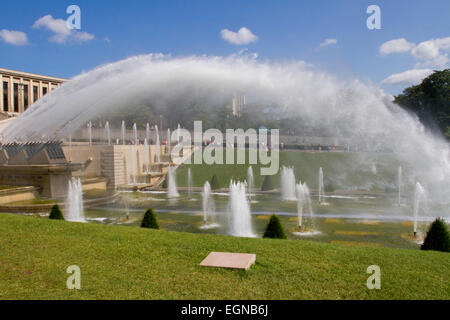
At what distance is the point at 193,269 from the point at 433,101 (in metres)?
48.9

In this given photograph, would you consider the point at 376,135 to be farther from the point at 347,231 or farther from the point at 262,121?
the point at 262,121

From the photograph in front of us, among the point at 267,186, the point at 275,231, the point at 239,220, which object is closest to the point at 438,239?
the point at 275,231

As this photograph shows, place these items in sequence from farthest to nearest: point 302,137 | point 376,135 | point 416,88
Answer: point 302,137, point 416,88, point 376,135

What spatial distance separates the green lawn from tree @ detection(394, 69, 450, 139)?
1633 inches

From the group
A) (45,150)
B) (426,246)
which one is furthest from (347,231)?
(45,150)

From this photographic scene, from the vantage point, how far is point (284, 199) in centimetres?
2433

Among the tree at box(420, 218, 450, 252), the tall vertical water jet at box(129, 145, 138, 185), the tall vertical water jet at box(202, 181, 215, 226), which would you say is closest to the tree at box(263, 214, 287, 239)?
the tree at box(420, 218, 450, 252)

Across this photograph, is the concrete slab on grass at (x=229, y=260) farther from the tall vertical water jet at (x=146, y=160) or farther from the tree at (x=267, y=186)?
the tall vertical water jet at (x=146, y=160)

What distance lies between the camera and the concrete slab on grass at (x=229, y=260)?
719 cm

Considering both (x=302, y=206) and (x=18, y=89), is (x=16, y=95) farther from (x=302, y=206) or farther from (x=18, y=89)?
(x=302, y=206)

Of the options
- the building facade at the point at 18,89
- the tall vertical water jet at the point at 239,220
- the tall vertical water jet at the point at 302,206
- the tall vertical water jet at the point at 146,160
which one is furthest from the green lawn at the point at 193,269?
the building facade at the point at 18,89

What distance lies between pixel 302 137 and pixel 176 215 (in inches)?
1656

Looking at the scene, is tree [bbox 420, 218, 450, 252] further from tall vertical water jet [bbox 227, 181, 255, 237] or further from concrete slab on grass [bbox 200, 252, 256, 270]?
tall vertical water jet [bbox 227, 181, 255, 237]

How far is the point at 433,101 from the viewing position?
47.2 metres
